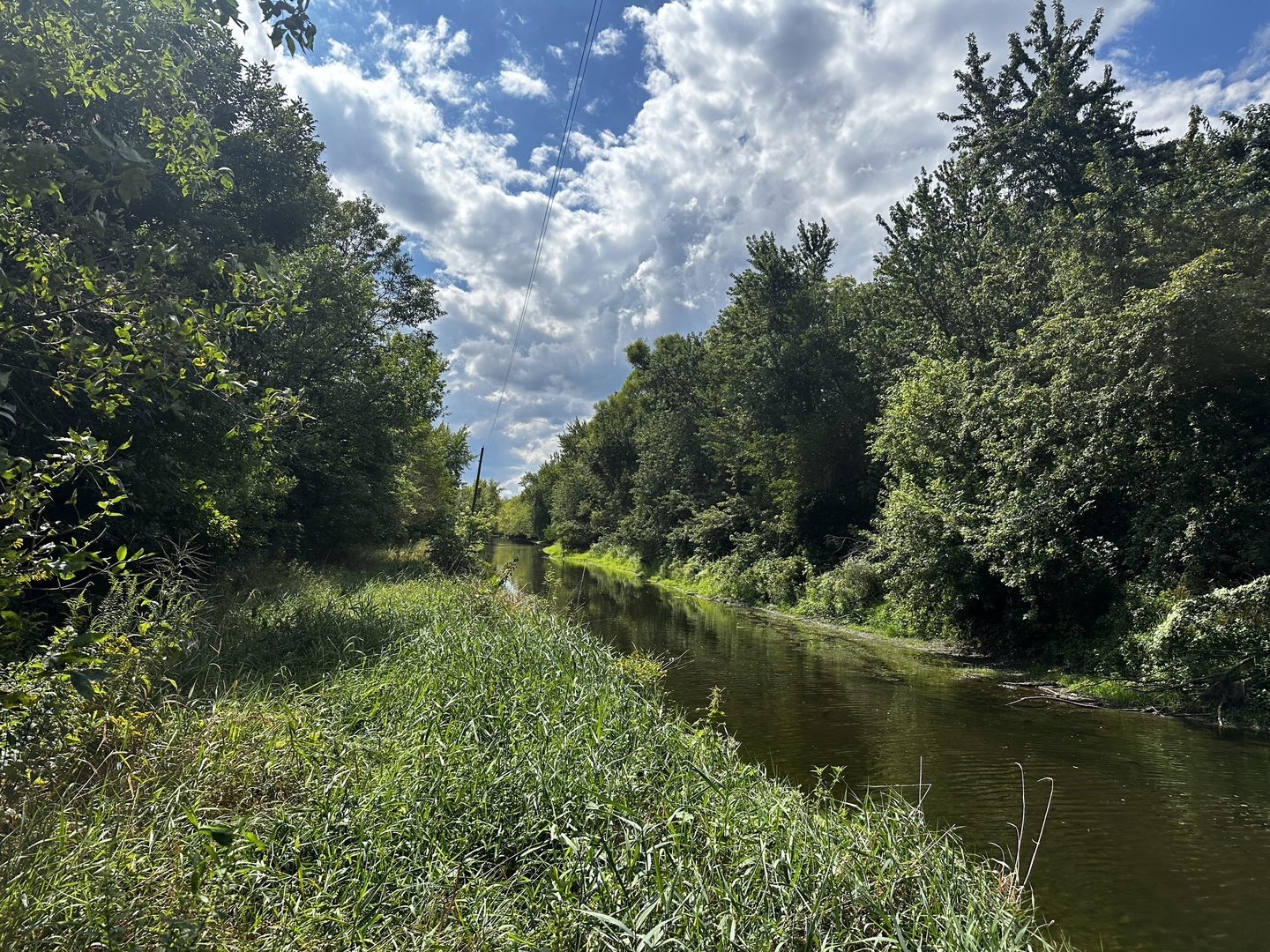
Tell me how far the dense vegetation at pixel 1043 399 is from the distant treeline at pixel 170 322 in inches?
509

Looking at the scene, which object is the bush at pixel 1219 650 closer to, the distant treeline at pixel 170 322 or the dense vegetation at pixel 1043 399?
the dense vegetation at pixel 1043 399

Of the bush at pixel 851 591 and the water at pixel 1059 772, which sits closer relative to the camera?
the water at pixel 1059 772

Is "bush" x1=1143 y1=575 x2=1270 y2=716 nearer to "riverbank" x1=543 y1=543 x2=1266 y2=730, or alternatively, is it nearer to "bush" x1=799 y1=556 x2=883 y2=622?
"riverbank" x1=543 y1=543 x2=1266 y2=730

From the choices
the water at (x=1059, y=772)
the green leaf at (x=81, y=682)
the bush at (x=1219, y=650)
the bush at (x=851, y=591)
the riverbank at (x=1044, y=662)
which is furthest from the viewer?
the bush at (x=851, y=591)

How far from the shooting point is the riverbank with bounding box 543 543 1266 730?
9078 mm

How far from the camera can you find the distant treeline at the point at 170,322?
2.92 metres

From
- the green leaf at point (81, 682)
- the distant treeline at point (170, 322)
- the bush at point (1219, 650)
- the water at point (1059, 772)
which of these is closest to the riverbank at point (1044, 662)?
the bush at point (1219, 650)

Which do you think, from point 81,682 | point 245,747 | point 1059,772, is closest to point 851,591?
point 1059,772

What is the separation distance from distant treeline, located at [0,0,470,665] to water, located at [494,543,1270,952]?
6.79 m

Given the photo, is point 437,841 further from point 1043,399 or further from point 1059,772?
point 1043,399

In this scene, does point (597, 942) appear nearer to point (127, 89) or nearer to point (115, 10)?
point (127, 89)

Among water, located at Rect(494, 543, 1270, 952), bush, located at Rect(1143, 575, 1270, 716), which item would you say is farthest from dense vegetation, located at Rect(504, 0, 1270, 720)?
water, located at Rect(494, 543, 1270, 952)

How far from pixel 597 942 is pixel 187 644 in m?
5.47

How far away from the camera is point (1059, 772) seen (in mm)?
7082
